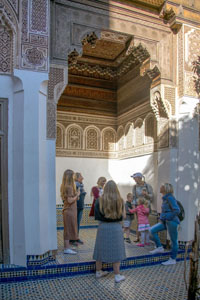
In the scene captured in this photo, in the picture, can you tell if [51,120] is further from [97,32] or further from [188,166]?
Result: [188,166]

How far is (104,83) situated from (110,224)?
178 inches

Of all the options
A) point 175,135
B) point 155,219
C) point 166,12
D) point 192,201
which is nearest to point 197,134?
point 175,135

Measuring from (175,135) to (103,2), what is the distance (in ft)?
8.21

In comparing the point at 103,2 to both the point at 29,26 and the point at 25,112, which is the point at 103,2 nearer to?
the point at 29,26

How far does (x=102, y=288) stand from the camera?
338 centimetres

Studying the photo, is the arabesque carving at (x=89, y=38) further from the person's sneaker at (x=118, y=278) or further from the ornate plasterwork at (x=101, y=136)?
the person's sneaker at (x=118, y=278)

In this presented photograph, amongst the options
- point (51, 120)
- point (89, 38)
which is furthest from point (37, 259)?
point (89, 38)

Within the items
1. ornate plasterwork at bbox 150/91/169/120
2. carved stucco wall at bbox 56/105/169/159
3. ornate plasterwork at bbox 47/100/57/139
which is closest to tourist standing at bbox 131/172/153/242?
carved stucco wall at bbox 56/105/169/159

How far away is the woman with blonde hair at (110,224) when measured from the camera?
3.41 metres

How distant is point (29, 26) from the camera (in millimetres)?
3871

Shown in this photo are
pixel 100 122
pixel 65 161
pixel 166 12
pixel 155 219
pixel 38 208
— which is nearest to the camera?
pixel 38 208

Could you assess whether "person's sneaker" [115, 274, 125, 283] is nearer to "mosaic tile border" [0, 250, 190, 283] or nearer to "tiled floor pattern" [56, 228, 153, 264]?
"mosaic tile border" [0, 250, 190, 283]


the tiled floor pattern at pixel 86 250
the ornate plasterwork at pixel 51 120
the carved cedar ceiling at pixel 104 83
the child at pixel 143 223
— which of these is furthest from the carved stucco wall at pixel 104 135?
the ornate plasterwork at pixel 51 120

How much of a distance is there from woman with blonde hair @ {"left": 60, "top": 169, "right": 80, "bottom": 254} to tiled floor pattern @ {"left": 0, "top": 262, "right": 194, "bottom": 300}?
0.73 metres
